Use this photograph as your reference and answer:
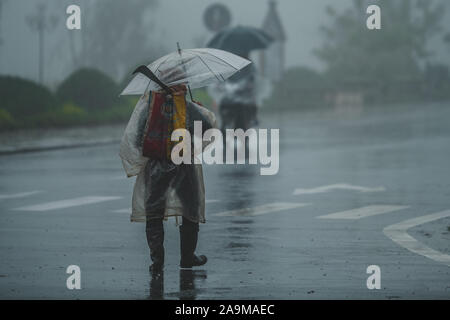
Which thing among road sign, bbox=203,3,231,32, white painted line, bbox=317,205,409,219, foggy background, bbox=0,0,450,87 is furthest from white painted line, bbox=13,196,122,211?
foggy background, bbox=0,0,450,87

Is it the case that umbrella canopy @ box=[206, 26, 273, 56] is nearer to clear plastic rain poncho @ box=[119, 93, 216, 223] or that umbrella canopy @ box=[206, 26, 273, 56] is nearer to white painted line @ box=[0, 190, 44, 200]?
white painted line @ box=[0, 190, 44, 200]

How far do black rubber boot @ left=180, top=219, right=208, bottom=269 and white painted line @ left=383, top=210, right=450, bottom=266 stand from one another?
210cm

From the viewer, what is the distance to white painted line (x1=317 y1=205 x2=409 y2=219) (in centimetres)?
1389

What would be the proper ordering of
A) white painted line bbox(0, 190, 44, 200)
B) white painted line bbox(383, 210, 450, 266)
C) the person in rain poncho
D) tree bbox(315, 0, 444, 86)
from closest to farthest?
the person in rain poncho, white painted line bbox(383, 210, 450, 266), white painted line bbox(0, 190, 44, 200), tree bbox(315, 0, 444, 86)

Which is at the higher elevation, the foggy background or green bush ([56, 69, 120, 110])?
the foggy background

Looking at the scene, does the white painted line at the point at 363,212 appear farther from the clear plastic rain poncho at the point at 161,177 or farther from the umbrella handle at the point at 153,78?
the umbrella handle at the point at 153,78

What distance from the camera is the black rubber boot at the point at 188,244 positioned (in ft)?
33.0

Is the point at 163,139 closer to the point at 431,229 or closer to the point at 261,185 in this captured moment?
the point at 431,229

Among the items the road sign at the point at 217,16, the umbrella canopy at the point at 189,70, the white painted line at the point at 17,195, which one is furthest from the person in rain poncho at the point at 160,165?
the road sign at the point at 217,16

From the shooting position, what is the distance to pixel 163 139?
9.80 meters

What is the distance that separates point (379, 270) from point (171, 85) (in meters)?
2.25

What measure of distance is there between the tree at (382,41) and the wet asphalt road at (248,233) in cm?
4056

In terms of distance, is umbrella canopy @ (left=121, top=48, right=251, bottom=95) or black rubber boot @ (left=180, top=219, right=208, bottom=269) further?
black rubber boot @ (left=180, top=219, right=208, bottom=269)
